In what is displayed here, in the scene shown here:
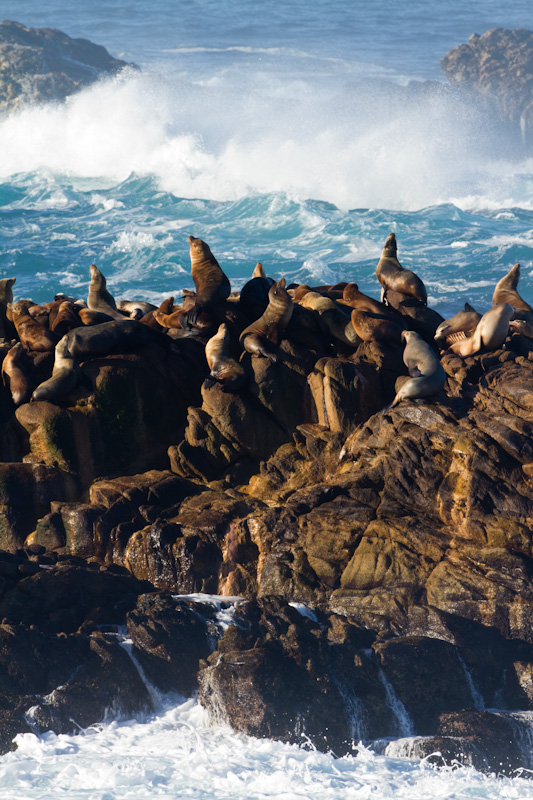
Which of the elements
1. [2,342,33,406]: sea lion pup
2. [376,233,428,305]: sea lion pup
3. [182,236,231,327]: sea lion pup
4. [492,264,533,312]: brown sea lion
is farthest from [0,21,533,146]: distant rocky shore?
[2,342,33,406]: sea lion pup

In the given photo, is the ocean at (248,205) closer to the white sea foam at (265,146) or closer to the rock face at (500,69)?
the white sea foam at (265,146)

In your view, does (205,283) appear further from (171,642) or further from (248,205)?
(248,205)

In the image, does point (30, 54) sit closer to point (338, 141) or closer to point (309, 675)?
point (338, 141)

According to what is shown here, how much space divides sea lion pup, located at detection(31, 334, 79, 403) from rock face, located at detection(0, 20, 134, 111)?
5234 centimetres

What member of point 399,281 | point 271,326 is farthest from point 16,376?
point 399,281

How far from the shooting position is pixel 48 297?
2747 cm

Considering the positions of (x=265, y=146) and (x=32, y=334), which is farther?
(x=265, y=146)

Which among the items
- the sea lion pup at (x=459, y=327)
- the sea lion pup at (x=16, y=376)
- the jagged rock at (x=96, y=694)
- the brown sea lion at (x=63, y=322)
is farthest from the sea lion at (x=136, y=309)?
the jagged rock at (x=96, y=694)

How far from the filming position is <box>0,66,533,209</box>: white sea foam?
4538 centimetres

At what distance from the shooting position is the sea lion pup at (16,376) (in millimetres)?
10648

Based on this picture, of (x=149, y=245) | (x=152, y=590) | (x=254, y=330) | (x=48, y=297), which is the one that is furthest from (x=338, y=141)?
(x=152, y=590)

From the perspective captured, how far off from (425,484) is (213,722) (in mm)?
3549

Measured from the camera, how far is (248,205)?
134ft

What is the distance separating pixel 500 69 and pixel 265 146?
127 feet
